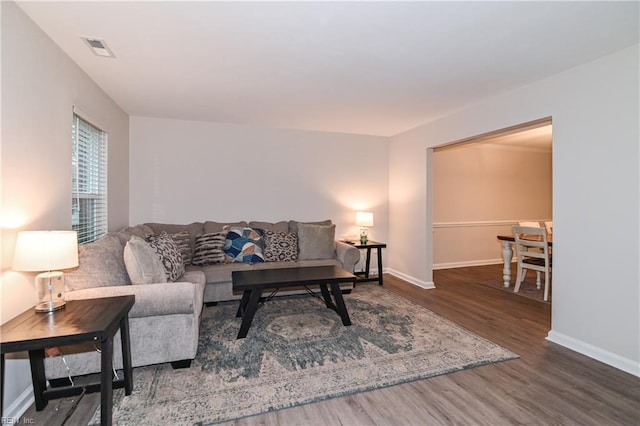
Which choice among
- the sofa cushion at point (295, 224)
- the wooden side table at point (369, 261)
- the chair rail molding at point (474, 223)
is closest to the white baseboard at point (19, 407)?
the sofa cushion at point (295, 224)

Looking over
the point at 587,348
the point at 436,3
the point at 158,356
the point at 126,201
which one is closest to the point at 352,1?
the point at 436,3

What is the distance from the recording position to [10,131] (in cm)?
183

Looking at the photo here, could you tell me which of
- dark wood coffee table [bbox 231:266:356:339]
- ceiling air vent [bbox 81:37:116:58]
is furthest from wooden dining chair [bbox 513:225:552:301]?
ceiling air vent [bbox 81:37:116:58]

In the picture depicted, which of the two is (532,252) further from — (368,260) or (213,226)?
(213,226)

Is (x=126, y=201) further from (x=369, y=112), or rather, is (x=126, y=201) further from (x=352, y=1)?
(x=352, y=1)

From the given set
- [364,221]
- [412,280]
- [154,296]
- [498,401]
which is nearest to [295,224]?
[364,221]

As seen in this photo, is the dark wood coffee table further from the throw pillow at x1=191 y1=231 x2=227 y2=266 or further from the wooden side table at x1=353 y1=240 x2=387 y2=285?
the wooden side table at x1=353 y1=240 x2=387 y2=285

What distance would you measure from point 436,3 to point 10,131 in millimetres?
2533

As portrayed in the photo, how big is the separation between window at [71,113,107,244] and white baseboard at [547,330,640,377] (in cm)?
430

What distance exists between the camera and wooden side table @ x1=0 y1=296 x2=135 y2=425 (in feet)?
4.94

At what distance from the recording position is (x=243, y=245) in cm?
418

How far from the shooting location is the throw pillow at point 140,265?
7.80 feet

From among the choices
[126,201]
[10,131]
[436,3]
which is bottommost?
[126,201]

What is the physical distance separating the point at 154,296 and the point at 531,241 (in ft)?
14.6
